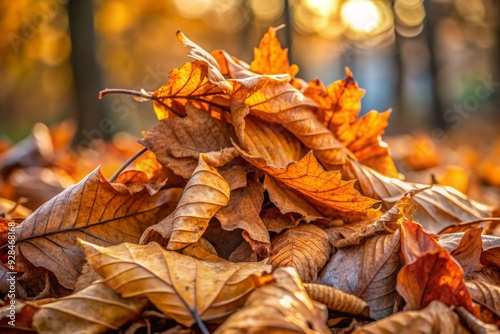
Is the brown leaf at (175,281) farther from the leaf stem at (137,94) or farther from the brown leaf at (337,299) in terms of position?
the leaf stem at (137,94)

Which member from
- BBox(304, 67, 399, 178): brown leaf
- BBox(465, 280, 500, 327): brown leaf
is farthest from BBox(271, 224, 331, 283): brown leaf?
BBox(304, 67, 399, 178): brown leaf

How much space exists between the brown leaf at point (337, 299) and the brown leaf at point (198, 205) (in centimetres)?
30

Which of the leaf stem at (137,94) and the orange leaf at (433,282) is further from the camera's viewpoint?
the leaf stem at (137,94)

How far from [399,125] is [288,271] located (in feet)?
70.2

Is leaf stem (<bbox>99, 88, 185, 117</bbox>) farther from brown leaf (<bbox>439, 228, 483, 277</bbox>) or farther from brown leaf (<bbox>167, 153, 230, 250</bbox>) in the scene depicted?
brown leaf (<bbox>439, 228, 483, 277</bbox>)

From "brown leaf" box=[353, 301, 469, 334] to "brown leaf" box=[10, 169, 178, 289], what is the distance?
0.74 m

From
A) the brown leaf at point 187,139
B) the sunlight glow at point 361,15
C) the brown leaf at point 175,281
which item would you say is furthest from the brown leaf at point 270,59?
the sunlight glow at point 361,15

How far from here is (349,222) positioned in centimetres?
145

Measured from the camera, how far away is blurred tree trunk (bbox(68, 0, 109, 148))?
28.6ft

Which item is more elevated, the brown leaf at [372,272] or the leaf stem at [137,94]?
the leaf stem at [137,94]

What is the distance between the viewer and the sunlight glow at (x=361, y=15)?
17438 mm

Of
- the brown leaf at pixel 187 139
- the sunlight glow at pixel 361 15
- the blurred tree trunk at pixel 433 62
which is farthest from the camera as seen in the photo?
the sunlight glow at pixel 361 15

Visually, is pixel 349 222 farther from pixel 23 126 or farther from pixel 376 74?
pixel 376 74

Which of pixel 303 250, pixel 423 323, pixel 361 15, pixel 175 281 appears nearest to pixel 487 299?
pixel 423 323
